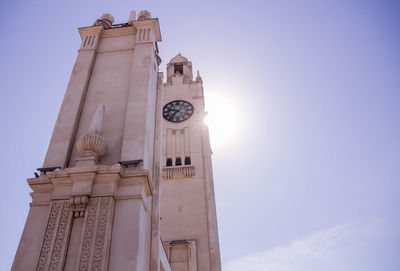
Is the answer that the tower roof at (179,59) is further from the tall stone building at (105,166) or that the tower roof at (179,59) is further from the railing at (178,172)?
the tall stone building at (105,166)

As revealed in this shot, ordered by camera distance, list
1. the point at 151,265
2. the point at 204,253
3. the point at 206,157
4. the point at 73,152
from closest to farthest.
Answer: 1. the point at 151,265
2. the point at 73,152
3. the point at 204,253
4. the point at 206,157

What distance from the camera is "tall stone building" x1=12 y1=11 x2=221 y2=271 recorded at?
8430mm

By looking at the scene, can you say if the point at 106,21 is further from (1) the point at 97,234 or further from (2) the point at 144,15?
(1) the point at 97,234

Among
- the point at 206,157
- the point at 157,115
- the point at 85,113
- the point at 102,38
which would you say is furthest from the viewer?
the point at 206,157

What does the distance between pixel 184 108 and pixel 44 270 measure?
30.8 metres

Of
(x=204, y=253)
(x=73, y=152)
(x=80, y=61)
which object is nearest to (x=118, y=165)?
(x=73, y=152)

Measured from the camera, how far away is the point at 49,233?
8.78 meters

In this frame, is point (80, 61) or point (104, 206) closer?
point (104, 206)

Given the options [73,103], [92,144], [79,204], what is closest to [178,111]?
[73,103]

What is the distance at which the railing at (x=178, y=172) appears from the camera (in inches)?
1261

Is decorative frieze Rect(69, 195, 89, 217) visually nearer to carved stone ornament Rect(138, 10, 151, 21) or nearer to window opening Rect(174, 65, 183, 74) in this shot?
carved stone ornament Rect(138, 10, 151, 21)

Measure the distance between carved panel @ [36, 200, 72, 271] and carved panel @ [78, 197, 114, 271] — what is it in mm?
523

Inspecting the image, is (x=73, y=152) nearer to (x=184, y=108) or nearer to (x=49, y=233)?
(x=49, y=233)

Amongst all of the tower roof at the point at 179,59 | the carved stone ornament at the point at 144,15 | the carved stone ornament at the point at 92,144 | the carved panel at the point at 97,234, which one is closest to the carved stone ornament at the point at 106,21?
the carved stone ornament at the point at 144,15
